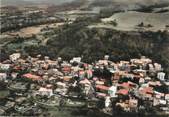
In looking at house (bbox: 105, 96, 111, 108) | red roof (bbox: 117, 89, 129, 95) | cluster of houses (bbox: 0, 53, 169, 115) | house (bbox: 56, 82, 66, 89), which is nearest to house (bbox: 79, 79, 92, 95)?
cluster of houses (bbox: 0, 53, 169, 115)

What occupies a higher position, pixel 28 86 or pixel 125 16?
pixel 125 16

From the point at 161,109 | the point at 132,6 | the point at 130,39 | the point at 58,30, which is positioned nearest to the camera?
the point at 161,109

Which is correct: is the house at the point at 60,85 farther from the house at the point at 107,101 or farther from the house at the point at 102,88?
the house at the point at 107,101

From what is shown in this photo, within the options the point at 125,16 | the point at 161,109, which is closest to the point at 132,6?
the point at 125,16

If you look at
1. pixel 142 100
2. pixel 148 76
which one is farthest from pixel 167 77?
pixel 142 100

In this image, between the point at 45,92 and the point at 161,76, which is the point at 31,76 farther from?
the point at 161,76

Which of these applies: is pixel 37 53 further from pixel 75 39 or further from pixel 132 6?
pixel 132 6

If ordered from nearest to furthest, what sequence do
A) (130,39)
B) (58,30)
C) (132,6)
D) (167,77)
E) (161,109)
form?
(161,109)
(167,77)
(130,39)
(58,30)
(132,6)

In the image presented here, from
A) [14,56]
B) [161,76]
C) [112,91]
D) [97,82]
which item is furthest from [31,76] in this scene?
[161,76]

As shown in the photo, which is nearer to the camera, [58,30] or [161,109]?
[161,109]
